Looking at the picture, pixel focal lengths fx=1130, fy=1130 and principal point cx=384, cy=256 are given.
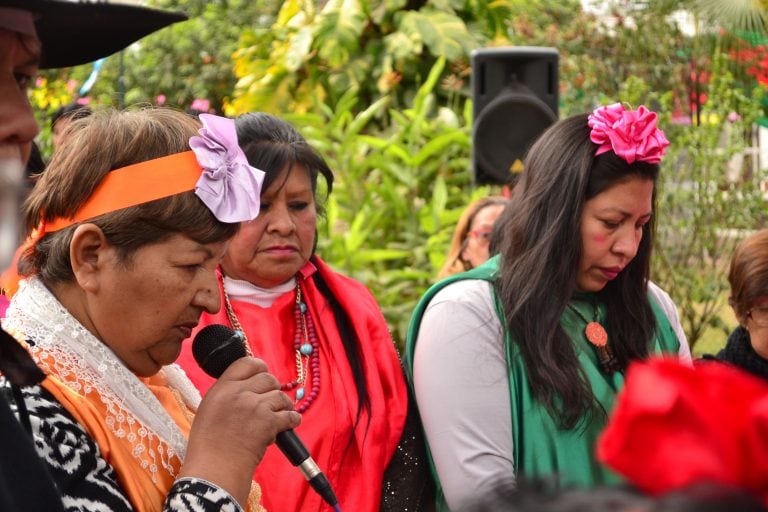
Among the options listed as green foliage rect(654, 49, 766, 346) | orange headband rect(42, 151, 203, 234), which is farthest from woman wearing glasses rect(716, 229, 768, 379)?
green foliage rect(654, 49, 766, 346)

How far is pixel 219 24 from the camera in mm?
16219

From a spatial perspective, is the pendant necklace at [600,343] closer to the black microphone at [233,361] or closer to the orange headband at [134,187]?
the black microphone at [233,361]

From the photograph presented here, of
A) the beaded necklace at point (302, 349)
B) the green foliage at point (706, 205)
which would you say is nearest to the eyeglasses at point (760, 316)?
the beaded necklace at point (302, 349)

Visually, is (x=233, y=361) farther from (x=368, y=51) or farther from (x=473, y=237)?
(x=368, y=51)

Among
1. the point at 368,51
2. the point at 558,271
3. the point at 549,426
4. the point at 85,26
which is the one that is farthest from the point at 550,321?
the point at 368,51

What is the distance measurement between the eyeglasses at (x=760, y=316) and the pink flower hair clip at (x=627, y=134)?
2.75ft

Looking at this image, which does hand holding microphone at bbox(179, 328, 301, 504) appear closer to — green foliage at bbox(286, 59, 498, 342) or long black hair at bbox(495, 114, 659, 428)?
long black hair at bbox(495, 114, 659, 428)

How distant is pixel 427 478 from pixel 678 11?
820 cm

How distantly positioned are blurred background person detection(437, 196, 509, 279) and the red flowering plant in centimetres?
420

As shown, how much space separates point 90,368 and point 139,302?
144 millimetres

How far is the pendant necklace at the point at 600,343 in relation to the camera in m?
2.97

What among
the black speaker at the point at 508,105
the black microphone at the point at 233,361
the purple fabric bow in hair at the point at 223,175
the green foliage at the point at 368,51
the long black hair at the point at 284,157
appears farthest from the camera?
the green foliage at the point at 368,51

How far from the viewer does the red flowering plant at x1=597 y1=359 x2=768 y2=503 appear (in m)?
0.79

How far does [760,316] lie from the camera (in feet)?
11.7
